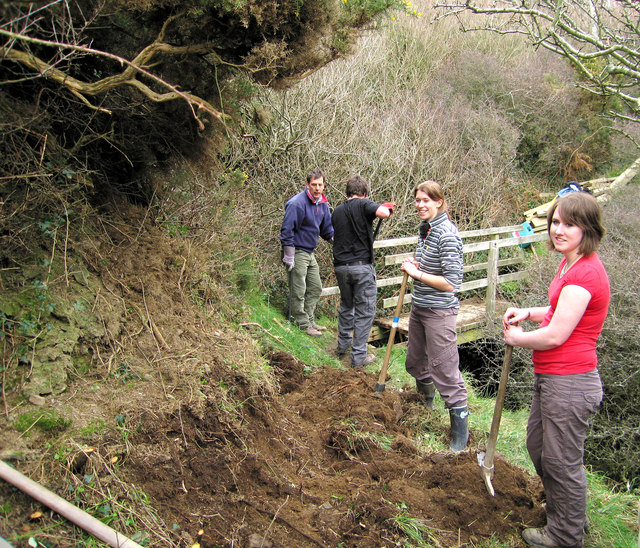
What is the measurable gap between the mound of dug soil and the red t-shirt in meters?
1.12

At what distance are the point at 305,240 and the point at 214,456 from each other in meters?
3.91

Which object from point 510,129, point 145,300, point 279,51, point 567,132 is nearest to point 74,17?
point 279,51

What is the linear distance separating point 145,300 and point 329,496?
2.21 metres

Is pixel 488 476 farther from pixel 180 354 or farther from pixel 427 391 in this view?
pixel 180 354

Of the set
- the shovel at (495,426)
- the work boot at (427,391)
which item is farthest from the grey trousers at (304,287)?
the shovel at (495,426)

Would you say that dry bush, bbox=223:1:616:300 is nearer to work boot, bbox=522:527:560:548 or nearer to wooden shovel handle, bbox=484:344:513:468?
wooden shovel handle, bbox=484:344:513:468

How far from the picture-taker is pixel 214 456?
11.1 feet

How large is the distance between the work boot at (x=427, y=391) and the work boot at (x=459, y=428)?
650 mm

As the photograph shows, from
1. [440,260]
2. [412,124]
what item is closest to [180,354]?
[440,260]

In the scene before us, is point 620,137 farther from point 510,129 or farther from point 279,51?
point 279,51

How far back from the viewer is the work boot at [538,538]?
10.00 feet

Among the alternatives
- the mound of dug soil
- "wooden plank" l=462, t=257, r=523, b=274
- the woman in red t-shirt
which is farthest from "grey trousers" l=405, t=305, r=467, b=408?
"wooden plank" l=462, t=257, r=523, b=274

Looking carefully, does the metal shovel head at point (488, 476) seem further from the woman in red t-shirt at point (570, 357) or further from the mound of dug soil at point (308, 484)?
the woman in red t-shirt at point (570, 357)

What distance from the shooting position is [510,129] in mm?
14977
